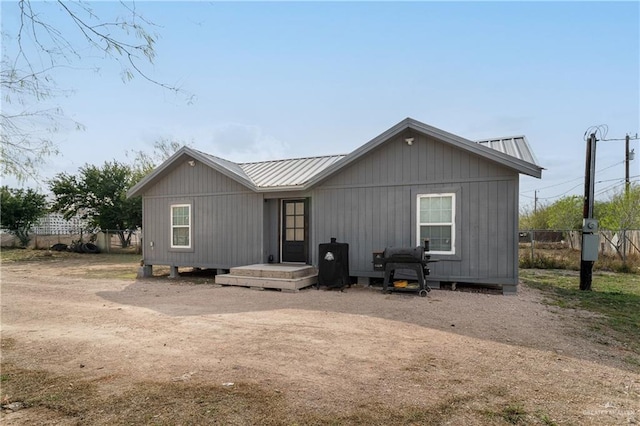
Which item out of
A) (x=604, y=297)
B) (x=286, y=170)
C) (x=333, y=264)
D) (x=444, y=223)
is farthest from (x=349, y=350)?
(x=286, y=170)

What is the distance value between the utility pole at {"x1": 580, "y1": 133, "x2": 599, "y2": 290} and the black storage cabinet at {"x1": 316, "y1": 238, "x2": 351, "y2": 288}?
576 cm

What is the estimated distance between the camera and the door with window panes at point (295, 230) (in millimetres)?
10680

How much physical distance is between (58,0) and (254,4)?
1852mm

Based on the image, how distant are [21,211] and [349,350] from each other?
2666cm

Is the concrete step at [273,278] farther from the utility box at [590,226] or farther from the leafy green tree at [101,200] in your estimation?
the leafy green tree at [101,200]

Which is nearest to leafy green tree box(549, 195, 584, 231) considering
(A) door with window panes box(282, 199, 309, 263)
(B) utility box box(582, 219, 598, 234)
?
(B) utility box box(582, 219, 598, 234)

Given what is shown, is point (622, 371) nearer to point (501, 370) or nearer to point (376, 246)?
point (501, 370)

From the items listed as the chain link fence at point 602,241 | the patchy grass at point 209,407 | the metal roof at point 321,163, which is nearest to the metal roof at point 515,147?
the metal roof at point 321,163

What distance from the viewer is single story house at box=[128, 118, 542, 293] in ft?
27.1

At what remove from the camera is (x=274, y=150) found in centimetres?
2575

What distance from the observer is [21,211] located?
913 inches

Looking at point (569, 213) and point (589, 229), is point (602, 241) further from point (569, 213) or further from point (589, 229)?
point (589, 229)

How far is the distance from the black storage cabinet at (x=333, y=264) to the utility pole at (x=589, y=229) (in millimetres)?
5757

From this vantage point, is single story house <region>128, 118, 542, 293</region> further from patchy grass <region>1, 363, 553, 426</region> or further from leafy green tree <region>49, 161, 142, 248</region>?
leafy green tree <region>49, 161, 142, 248</region>
